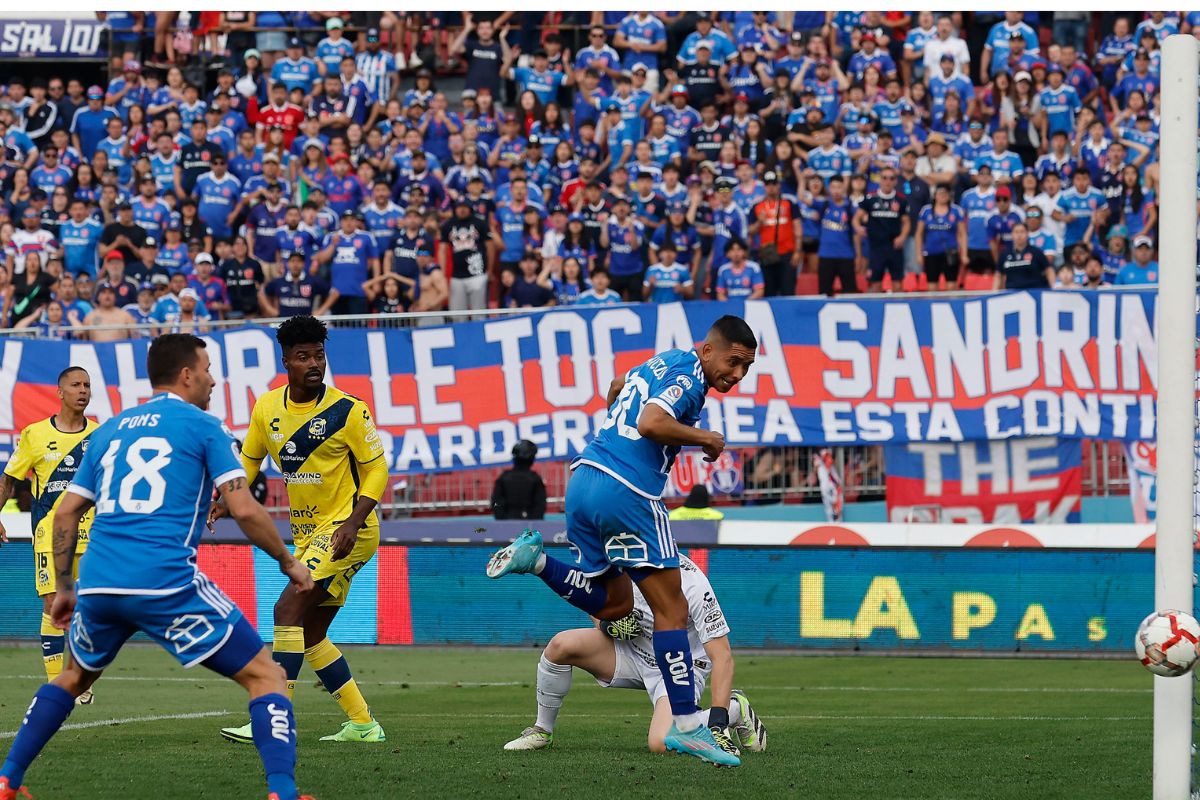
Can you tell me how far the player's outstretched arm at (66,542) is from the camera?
23.7ft

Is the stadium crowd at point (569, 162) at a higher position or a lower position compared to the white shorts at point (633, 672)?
higher

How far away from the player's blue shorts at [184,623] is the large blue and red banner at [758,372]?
40.7 feet

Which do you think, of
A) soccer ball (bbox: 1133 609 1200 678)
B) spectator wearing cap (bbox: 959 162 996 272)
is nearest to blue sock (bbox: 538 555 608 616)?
soccer ball (bbox: 1133 609 1200 678)

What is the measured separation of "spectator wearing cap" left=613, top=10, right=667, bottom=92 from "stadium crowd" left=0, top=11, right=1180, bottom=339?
0.15 feet

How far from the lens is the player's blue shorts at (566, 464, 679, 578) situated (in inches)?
353

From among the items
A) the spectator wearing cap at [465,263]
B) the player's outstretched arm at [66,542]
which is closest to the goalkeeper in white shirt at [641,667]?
the player's outstretched arm at [66,542]

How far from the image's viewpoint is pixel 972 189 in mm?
22250

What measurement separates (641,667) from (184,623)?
322 centimetres

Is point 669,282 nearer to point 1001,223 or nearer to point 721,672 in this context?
point 1001,223

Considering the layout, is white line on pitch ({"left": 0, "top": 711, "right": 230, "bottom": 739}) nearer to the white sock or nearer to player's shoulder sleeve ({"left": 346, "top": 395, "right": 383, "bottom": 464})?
player's shoulder sleeve ({"left": 346, "top": 395, "right": 383, "bottom": 464})

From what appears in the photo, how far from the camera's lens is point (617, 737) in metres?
10.2

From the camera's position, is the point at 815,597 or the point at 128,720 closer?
the point at 128,720

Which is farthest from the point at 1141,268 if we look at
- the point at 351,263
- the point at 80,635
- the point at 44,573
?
the point at 80,635

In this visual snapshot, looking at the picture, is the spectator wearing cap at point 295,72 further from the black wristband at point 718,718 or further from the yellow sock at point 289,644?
the black wristband at point 718,718
